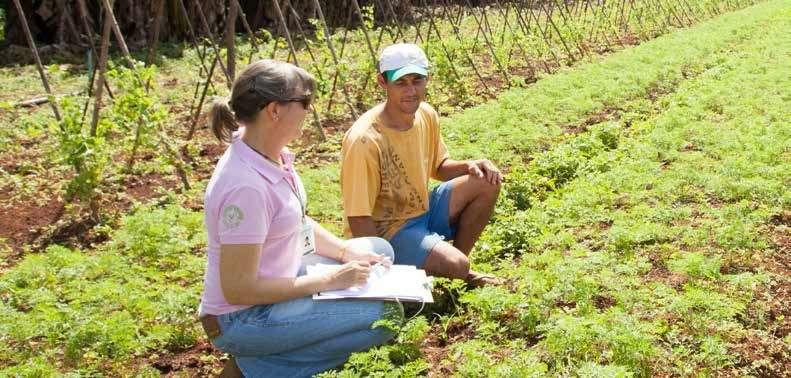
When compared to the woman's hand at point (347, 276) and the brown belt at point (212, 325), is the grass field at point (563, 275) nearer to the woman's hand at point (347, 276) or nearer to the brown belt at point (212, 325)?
the woman's hand at point (347, 276)

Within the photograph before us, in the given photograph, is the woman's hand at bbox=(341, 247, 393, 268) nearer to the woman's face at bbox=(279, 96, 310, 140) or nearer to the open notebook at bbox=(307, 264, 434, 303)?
the open notebook at bbox=(307, 264, 434, 303)

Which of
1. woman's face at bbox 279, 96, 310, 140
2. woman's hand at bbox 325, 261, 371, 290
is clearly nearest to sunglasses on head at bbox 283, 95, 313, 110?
A: woman's face at bbox 279, 96, 310, 140

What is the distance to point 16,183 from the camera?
7.64m

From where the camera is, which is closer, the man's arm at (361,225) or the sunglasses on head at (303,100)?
the sunglasses on head at (303,100)

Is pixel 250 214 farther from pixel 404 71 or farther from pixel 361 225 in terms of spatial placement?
pixel 404 71

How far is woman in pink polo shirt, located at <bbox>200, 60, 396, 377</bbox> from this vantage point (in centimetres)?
346

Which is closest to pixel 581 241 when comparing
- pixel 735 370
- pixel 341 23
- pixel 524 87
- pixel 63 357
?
pixel 735 370

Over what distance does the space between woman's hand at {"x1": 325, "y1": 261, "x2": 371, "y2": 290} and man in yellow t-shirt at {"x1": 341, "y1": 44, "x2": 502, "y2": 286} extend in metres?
0.63

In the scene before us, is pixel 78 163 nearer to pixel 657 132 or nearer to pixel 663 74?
pixel 657 132

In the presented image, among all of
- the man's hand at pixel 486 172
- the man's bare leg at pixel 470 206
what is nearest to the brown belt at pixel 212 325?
the man's bare leg at pixel 470 206

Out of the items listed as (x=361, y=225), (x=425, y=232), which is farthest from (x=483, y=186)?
(x=361, y=225)

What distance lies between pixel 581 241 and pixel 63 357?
3.41 metres

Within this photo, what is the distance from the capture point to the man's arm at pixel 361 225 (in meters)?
4.39

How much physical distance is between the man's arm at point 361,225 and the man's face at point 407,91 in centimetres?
65
